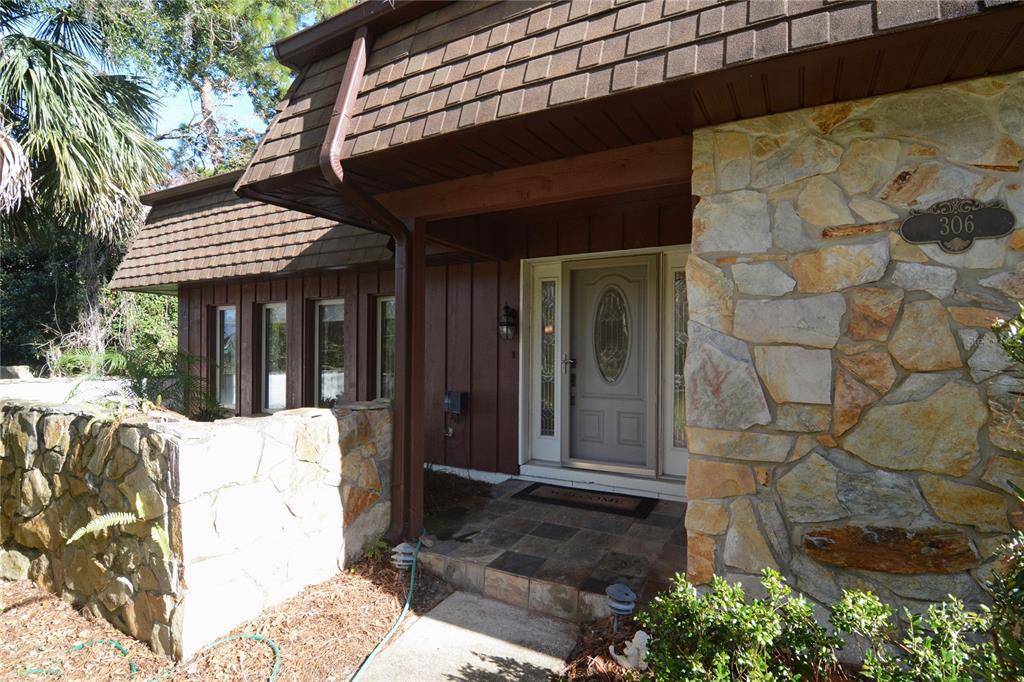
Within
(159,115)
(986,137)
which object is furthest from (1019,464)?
(159,115)

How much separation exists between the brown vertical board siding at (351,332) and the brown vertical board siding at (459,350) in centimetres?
121

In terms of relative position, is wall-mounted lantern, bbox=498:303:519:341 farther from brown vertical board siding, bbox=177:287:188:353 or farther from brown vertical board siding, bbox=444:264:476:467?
brown vertical board siding, bbox=177:287:188:353

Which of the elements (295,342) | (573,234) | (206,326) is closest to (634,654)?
(573,234)

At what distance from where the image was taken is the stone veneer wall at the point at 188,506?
252 cm

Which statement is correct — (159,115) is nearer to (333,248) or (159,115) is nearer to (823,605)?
(333,248)

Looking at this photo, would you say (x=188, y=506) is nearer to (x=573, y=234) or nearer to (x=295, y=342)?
(x=573, y=234)

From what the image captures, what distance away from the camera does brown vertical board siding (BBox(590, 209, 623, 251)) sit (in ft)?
14.3

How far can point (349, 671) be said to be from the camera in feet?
7.86

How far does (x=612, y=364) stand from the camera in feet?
15.0

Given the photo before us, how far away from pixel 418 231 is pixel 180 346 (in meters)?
5.70

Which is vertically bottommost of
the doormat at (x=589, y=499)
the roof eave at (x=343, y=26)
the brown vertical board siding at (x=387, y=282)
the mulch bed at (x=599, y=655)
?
the mulch bed at (x=599, y=655)

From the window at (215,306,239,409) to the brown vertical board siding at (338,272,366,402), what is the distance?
7.69 ft

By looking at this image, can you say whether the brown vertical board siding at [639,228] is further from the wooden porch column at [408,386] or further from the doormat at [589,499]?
the doormat at [589,499]

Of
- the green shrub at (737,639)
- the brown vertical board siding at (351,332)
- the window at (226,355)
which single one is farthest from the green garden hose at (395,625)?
the window at (226,355)
